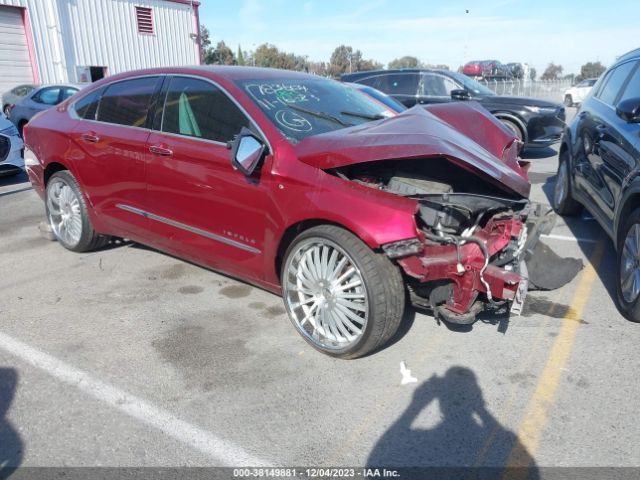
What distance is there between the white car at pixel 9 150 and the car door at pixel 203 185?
218 inches

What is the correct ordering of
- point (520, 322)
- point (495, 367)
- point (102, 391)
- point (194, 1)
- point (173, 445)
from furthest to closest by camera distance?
1. point (194, 1)
2. point (520, 322)
3. point (495, 367)
4. point (102, 391)
5. point (173, 445)

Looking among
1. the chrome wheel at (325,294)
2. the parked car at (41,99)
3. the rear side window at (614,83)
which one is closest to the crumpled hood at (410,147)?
the chrome wheel at (325,294)

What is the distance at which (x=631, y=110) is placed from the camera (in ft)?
12.4

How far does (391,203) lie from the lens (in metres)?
2.88

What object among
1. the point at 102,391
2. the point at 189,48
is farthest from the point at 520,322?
the point at 189,48

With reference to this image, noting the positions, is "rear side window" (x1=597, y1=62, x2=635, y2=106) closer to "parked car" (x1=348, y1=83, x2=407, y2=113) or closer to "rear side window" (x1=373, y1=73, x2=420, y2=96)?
"parked car" (x1=348, y1=83, x2=407, y2=113)

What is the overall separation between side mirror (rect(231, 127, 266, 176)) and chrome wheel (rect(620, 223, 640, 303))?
2.57 metres

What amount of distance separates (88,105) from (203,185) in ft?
6.15

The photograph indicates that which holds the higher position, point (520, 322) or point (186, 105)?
point (186, 105)

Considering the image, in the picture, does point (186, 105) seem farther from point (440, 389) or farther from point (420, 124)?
point (440, 389)

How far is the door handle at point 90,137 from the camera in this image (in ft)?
14.5

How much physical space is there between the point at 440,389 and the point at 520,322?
1118mm

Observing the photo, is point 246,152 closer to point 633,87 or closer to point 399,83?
point 633,87

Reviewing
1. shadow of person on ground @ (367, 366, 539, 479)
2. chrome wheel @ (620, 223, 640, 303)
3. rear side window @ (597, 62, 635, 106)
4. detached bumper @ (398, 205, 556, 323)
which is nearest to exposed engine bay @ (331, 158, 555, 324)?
detached bumper @ (398, 205, 556, 323)
